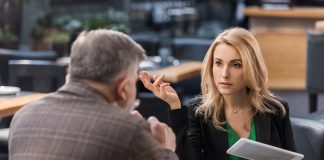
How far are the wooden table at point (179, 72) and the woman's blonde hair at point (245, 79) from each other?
7.89ft

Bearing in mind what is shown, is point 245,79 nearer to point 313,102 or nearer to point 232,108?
point 232,108

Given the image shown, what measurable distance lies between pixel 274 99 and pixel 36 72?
254 cm

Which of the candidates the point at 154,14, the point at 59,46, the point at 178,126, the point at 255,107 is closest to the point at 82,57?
the point at 178,126

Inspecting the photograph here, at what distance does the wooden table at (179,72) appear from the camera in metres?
5.67

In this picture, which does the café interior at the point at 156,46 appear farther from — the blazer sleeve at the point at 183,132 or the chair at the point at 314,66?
the blazer sleeve at the point at 183,132

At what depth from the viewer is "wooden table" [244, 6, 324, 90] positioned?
29.4 feet

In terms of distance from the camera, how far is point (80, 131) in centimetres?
195

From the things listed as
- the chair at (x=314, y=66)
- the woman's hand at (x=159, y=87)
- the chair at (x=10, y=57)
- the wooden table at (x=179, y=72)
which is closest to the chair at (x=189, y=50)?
the wooden table at (x=179, y=72)

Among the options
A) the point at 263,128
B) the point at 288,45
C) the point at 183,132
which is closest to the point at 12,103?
the point at 183,132

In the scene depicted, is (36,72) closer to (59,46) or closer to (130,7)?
(59,46)

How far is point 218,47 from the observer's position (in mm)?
3088

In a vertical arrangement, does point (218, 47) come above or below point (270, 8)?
above

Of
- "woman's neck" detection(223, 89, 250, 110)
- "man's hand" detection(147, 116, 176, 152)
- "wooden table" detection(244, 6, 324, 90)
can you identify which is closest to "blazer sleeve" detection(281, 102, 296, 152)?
"woman's neck" detection(223, 89, 250, 110)

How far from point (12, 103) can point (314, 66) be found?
12.8ft
